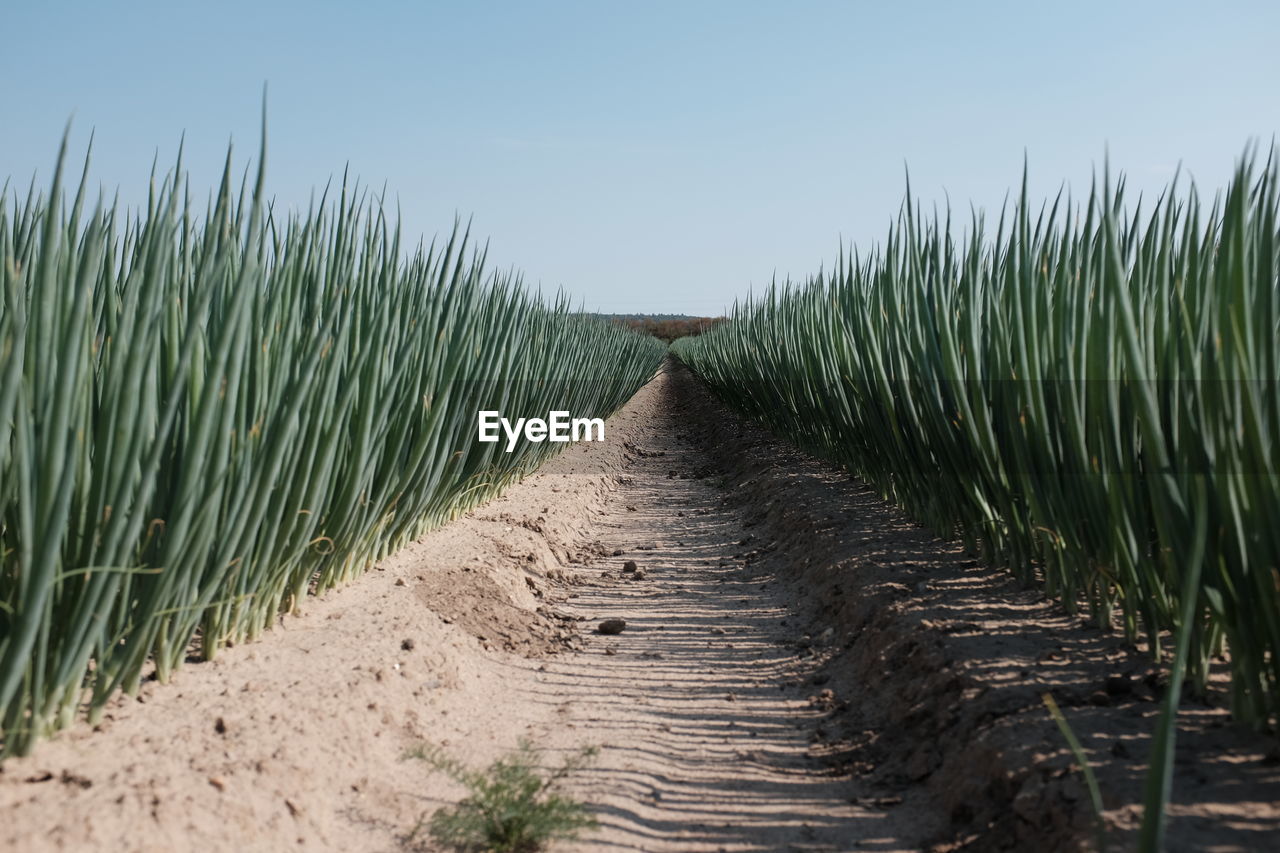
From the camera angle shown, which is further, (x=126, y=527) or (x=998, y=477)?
(x=998, y=477)

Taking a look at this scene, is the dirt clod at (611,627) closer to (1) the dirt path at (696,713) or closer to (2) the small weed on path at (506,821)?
(1) the dirt path at (696,713)

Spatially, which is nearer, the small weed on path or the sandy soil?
the sandy soil

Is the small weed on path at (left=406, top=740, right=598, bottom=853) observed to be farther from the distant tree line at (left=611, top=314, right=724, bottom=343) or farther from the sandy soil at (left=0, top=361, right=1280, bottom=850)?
the distant tree line at (left=611, top=314, right=724, bottom=343)

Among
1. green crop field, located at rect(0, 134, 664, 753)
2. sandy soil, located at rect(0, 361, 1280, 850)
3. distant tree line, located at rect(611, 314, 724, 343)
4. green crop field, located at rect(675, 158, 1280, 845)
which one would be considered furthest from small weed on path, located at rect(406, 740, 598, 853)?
distant tree line, located at rect(611, 314, 724, 343)

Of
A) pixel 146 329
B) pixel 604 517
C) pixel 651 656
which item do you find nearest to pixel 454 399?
pixel 651 656

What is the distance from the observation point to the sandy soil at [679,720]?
1487 mm

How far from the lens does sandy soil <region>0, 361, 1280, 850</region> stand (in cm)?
149

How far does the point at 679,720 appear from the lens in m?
2.40

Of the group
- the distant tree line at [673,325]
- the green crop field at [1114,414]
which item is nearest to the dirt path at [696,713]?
the green crop field at [1114,414]

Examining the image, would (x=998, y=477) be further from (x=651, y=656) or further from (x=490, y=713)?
(x=490, y=713)

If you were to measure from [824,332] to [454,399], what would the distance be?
2.08 m

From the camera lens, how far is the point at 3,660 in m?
1.39

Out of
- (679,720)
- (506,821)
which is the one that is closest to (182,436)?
(506,821)

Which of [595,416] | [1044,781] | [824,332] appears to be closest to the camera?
[1044,781]
